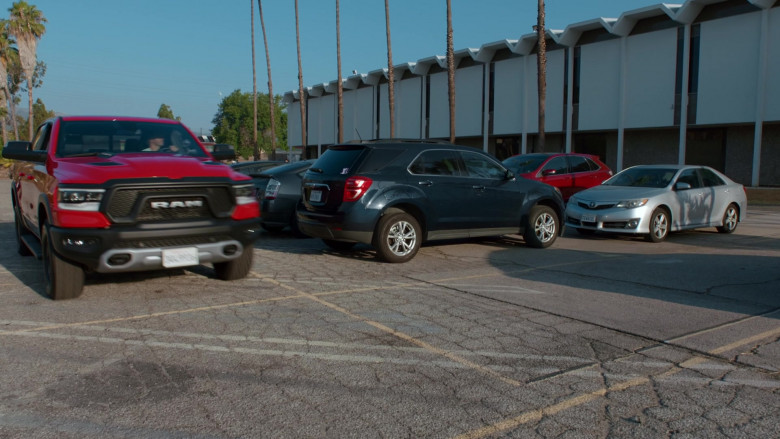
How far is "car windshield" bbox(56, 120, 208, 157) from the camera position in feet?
22.3

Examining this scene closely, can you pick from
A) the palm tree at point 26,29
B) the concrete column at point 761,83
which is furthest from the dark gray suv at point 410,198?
the palm tree at point 26,29

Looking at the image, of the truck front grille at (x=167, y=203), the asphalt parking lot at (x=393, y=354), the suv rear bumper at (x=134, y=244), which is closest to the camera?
Answer: the asphalt parking lot at (x=393, y=354)

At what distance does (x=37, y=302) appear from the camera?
6.06 metres

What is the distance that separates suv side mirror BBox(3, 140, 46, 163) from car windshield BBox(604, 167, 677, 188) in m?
10.4

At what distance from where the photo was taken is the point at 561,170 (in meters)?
15.5

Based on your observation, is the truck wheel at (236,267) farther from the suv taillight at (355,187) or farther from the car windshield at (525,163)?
the car windshield at (525,163)

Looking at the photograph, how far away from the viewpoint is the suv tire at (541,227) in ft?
33.1

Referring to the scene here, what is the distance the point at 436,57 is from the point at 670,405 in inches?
1406

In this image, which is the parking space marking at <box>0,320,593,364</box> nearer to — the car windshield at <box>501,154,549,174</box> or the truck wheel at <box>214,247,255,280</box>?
the truck wheel at <box>214,247,255,280</box>

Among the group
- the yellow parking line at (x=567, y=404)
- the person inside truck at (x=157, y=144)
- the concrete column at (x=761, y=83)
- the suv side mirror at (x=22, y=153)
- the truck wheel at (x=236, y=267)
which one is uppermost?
the concrete column at (x=761, y=83)

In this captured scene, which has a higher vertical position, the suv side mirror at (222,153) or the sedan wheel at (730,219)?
the suv side mirror at (222,153)

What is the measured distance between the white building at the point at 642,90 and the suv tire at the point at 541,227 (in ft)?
63.1

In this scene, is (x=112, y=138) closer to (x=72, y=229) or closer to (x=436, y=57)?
(x=72, y=229)

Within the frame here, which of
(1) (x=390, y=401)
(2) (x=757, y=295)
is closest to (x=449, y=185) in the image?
(2) (x=757, y=295)
